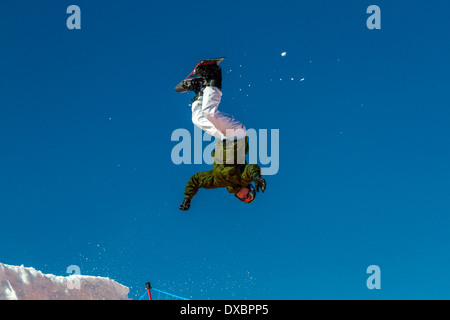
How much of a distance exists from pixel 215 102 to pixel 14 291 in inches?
427

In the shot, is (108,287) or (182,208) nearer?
(182,208)

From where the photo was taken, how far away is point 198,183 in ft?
34.8

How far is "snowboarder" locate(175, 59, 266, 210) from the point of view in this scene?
9.62 m

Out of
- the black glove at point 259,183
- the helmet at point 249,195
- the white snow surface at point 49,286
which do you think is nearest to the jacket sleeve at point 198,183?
the helmet at point 249,195

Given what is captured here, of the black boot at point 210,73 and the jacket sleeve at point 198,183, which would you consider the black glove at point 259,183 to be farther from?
the black boot at point 210,73

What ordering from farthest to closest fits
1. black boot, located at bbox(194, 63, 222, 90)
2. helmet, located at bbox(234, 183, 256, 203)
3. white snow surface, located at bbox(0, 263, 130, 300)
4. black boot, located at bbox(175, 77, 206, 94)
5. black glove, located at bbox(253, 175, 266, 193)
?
1. white snow surface, located at bbox(0, 263, 130, 300)
2. helmet, located at bbox(234, 183, 256, 203)
3. black boot, located at bbox(175, 77, 206, 94)
4. black boot, located at bbox(194, 63, 222, 90)
5. black glove, located at bbox(253, 175, 266, 193)

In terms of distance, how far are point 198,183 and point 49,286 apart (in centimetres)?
1037

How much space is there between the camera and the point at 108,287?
2089 cm

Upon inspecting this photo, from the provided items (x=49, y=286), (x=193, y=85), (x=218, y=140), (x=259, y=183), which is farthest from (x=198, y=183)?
(x=49, y=286)

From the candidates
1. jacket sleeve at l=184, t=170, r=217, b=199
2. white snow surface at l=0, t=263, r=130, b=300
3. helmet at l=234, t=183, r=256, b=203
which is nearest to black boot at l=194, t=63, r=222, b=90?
jacket sleeve at l=184, t=170, r=217, b=199

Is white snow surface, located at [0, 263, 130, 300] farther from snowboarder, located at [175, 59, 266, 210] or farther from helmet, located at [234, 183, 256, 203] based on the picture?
helmet, located at [234, 183, 256, 203]

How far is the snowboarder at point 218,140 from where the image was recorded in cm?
962
